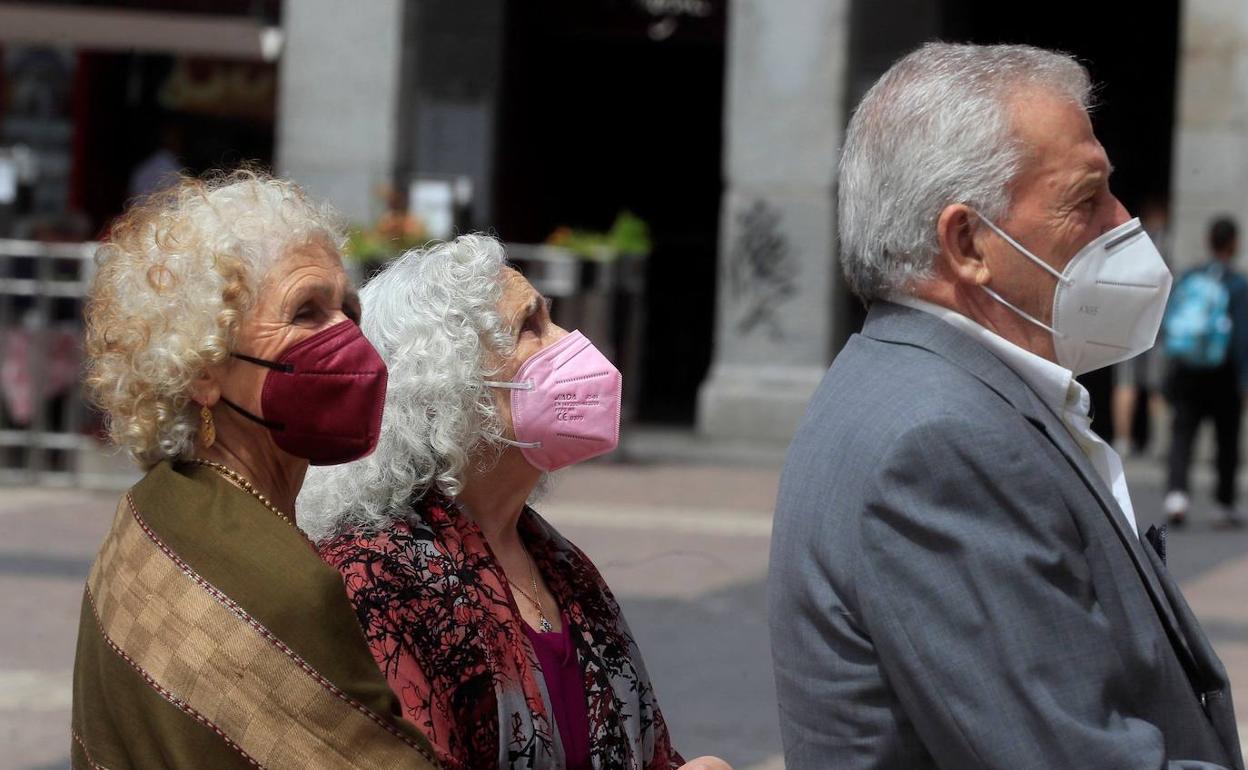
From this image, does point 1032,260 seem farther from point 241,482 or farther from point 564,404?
point 241,482

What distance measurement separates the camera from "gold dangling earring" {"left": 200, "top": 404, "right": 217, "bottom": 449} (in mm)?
2496

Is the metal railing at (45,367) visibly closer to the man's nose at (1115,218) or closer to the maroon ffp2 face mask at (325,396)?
the maroon ffp2 face mask at (325,396)

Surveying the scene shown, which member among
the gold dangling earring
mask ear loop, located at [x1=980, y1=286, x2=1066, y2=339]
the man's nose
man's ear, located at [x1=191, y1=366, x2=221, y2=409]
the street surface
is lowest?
the street surface

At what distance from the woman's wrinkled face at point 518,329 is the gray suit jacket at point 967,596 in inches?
24.6

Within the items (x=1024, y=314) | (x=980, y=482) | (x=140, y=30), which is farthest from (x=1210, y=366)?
(x=980, y=482)

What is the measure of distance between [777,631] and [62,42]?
13904 millimetres

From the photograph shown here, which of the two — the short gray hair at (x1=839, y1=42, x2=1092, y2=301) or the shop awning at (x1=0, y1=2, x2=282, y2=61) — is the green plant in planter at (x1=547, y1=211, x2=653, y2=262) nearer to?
the shop awning at (x1=0, y1=2, x2=282, y2=61)

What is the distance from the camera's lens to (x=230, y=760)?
2.24 m

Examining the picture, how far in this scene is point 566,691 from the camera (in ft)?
9.12

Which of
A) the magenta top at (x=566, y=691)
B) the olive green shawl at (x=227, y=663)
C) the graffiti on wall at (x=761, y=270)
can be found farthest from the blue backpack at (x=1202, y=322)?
the olive green shawl at (x=227, y=663)

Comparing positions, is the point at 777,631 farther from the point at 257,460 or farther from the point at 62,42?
the point at 62,42

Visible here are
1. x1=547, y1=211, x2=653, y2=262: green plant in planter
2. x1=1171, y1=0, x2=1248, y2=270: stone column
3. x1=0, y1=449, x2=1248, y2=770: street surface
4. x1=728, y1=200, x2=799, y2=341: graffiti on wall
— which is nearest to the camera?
x1=0, y1=449, x2=1248, y2=770: street surface

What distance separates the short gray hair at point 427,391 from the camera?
2811mm

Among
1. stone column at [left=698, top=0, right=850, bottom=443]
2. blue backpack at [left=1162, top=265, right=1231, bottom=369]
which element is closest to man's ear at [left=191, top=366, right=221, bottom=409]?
blue backpack at [left=1162, top=265, right=1231, bottom=369]
